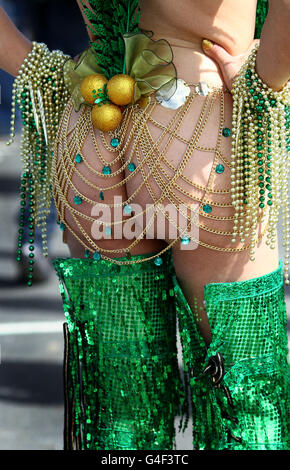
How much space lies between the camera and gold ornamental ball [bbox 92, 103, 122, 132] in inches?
44.1

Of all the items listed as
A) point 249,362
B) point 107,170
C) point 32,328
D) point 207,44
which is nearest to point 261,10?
point 207,44

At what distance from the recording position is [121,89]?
1.11 meters

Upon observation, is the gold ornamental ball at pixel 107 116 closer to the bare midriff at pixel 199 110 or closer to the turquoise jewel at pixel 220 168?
the bare midriff at pixel 199 110

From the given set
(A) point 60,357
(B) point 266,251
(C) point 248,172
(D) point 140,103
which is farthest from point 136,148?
(A) point 60,357

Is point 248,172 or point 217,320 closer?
point 248,172

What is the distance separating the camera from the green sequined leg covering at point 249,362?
1.19 meters

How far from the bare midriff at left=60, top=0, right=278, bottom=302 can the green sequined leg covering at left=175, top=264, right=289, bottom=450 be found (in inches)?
1.5

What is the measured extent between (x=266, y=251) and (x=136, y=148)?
314 mm

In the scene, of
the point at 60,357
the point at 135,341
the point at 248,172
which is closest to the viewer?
the point at 248,172

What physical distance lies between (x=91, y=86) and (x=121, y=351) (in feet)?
1.76

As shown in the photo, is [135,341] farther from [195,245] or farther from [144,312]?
[195,245]

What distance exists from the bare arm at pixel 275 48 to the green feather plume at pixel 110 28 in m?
0.25

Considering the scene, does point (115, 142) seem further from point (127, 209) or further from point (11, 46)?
point (11, 46)

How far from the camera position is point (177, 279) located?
49.5 inches
